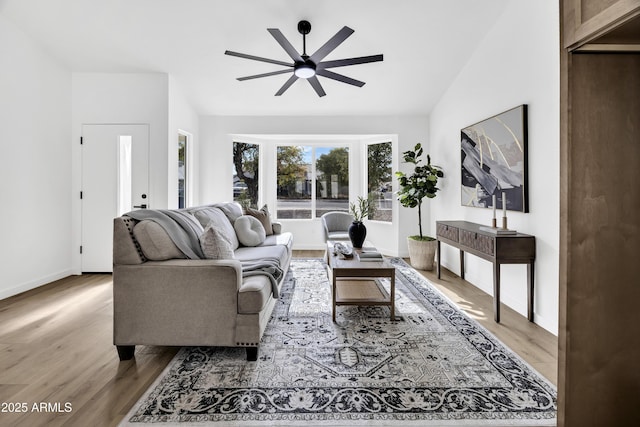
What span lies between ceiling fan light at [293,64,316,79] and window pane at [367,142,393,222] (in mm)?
3016

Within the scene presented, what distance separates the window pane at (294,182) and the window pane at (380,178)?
1222 mm

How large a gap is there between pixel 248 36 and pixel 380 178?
3339 millimetres

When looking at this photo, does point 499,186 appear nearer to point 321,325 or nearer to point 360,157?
point 321,325

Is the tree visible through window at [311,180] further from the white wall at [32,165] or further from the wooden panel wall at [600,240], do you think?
the wooden panel wall at [600,240]

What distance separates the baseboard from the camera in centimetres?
348

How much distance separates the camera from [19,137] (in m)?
3.62

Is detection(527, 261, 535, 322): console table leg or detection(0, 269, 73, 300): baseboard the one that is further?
detection(0, 269, 73, 300): baseboard

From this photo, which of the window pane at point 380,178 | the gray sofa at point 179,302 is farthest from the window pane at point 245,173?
the gray sofa at point 179,302

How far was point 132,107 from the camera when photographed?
4.39 m

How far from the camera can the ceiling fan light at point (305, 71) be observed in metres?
3.10

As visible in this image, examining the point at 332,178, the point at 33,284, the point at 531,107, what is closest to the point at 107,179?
the point at 33,284

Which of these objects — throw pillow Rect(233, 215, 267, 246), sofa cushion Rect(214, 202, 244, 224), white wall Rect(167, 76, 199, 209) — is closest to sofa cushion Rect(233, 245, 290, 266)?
throw pillow Rect(233, 215, 267, 246)

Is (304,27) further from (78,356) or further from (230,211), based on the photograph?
A: (78,356)

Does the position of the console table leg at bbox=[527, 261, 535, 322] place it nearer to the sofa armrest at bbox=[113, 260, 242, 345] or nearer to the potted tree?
the potted tree
